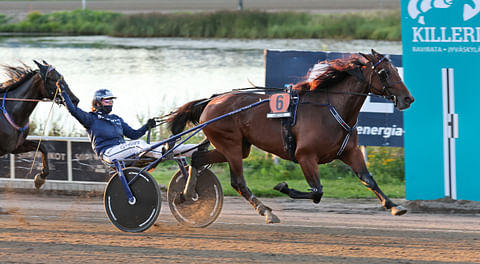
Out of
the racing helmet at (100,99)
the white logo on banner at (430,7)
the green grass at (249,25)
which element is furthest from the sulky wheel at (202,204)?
the green grass at (249,25)

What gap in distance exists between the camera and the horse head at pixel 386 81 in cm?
712

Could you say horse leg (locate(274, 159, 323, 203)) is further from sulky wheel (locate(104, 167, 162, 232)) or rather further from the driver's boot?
sulky wheel (locate(104, 167, 162, 232))

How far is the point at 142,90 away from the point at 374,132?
942cm

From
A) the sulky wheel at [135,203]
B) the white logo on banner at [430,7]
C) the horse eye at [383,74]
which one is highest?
the white logo on banner at [430,7]

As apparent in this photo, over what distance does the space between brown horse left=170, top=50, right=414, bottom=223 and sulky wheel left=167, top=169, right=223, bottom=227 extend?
0.65ft

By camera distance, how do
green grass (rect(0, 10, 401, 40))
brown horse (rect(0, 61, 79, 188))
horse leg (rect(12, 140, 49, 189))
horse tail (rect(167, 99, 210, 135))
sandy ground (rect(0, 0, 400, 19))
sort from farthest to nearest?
sandy ground (rect(0, 0, 400, 19))
green grass (rect(0, 10, 401, 40))
horse leg (rect(12, 140, 49, 189))
brown horse (rect(0, 61, 79, 188))
horse tail (rect(167, 99, 210, 135))

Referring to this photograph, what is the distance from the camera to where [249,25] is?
26.8 metres

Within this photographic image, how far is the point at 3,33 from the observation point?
Answer: 2930 cm

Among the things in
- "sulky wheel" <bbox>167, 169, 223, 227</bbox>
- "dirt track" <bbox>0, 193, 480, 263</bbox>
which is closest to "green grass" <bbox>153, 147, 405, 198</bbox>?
"dirt track" <bbox>0, 193, 480, 263</bbox>

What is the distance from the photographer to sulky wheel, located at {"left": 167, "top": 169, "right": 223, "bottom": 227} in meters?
7.95

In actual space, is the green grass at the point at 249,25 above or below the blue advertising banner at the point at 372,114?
above

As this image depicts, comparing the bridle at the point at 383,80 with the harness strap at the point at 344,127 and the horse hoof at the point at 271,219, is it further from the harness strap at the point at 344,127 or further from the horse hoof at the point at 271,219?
the horse hoof at the point at 271,219

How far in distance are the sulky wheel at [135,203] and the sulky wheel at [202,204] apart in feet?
1.63

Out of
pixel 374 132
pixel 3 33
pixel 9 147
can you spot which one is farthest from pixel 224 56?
pixel 9 147
